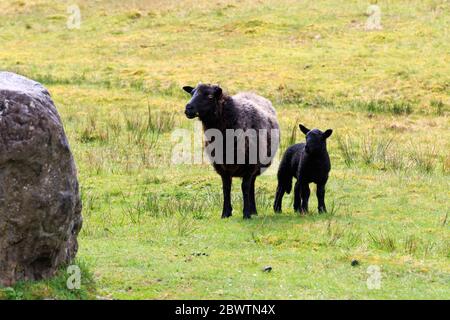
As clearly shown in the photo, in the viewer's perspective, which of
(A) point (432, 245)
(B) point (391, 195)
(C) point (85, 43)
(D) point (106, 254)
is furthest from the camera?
(C) point (85, 43)

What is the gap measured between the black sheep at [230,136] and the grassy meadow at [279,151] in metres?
0.56

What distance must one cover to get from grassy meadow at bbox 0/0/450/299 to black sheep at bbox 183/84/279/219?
1.83 feet

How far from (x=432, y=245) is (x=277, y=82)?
54.7 feet

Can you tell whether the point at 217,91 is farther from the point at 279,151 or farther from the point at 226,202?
the point at 279,151

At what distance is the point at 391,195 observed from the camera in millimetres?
15523

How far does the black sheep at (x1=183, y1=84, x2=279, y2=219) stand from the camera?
14.2m

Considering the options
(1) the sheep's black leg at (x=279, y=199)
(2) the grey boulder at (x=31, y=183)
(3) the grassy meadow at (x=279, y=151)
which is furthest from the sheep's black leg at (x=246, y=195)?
(2) the grey boulder at (x=31, y=183)

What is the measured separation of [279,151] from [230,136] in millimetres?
4932

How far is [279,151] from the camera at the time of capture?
19172mm

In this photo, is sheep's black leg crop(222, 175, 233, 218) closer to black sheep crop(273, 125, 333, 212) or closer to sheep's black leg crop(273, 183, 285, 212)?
sheep's black leg crop(273, 183, 285, 212)

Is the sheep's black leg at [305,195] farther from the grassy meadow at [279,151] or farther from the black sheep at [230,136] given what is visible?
the black sheep at [230,136]

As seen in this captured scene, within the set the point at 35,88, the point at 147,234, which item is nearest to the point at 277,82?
the point at 147,234

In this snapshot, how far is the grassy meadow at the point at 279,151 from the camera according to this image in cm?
1050
